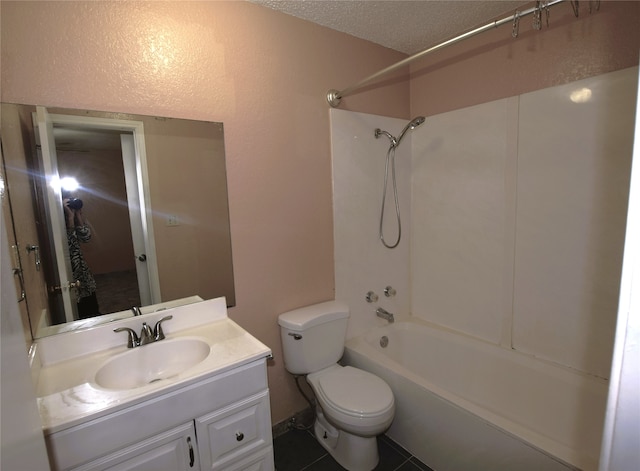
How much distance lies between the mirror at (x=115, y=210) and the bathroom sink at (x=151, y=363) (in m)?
0.21

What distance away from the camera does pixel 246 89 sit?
5.70ft

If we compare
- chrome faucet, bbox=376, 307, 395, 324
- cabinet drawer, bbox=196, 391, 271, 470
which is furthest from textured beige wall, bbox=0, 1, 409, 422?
cabinet drawer, bbox=196, 391, 271, 470

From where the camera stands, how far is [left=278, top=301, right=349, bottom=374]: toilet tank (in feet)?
6.19

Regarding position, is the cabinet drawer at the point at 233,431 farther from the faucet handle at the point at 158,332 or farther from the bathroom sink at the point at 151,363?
the faucet handle at the point at 158,332

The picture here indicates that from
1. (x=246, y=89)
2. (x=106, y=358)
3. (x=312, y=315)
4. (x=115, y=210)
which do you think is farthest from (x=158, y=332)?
(x=246, y=89)

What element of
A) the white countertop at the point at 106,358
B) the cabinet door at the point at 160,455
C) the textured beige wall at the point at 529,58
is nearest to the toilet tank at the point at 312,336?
the white countertop at the point at 106,358

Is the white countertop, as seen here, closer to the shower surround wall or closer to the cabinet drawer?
the cabinet drawer

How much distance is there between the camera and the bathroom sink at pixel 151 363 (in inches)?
51.9

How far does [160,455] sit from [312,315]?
39.3 inches

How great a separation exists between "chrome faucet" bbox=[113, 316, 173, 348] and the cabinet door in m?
0.44

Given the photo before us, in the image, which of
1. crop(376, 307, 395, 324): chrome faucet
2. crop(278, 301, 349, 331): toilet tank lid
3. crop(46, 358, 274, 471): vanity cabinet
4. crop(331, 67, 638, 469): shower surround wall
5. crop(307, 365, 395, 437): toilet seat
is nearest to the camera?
crop(46, 358, 274, 471): vanity cabinet

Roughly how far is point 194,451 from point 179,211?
104 centimetres

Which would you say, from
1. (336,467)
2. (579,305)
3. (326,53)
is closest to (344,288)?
(336,467)

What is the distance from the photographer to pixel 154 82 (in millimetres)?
1469
